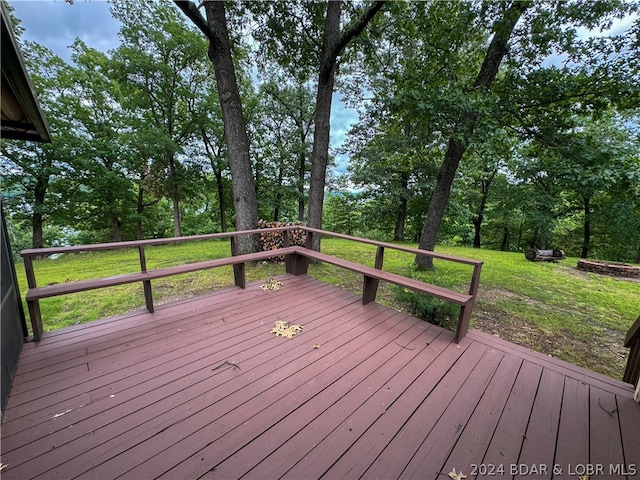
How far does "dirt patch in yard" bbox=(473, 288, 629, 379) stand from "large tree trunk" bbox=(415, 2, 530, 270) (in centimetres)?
217

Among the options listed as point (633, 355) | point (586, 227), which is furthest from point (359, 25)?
point (586, 227)

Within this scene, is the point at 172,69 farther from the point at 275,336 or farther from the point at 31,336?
the point at 275,336

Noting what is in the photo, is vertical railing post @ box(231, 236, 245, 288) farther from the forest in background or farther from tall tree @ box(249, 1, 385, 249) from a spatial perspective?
tall tree @ box(249, 1, 385, 249)

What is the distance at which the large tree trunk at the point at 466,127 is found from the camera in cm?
399

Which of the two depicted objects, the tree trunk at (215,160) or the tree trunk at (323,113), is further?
the tree trunk at (215,160)

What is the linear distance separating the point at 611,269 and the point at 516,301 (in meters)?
4.85

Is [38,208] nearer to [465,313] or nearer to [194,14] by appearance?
[194,14]

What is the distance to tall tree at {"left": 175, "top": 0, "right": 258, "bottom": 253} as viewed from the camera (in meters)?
4.58

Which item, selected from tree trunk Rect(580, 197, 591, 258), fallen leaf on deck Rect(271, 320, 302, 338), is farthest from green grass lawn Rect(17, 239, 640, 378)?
tree trunk Rect(580, 197, 591, 258)

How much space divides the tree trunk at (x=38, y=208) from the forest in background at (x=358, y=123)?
0.06 m

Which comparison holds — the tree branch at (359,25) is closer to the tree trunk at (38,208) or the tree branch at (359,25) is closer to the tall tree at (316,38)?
the tall tree at (316,38)

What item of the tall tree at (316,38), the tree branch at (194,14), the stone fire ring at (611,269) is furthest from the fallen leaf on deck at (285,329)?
the stone fire ring at (611,269)

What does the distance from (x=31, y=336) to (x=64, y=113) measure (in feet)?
34.2

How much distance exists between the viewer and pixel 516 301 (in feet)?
14.1
